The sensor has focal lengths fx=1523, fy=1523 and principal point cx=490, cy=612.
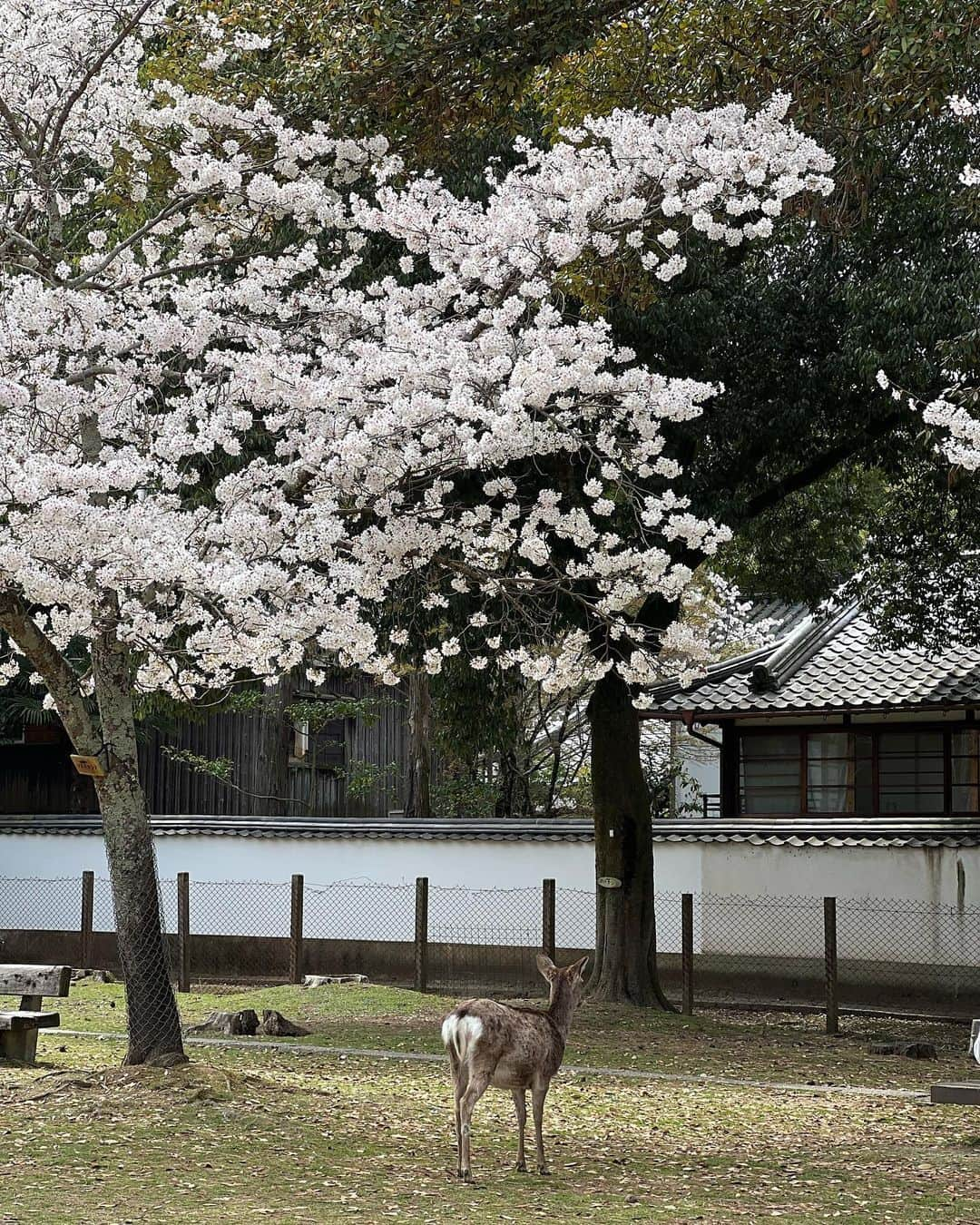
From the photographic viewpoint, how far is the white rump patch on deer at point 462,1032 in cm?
730

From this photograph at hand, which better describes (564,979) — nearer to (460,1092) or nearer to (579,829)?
(460,1092)

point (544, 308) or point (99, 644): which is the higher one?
point (544, 308)

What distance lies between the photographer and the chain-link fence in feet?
54.3

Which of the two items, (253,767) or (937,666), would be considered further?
(253,767)

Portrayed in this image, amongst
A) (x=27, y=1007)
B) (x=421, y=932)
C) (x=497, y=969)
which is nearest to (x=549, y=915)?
(x=421, y=932)

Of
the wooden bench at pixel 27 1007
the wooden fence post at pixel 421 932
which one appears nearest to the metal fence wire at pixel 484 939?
the wooden fence post at pixel 421 932

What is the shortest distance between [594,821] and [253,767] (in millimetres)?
12073

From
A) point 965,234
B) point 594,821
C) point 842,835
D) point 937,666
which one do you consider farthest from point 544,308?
point 937,666

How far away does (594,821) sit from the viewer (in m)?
16.0

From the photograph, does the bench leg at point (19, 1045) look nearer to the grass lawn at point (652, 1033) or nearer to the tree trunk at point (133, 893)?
the tree trunk at point (133, 893)

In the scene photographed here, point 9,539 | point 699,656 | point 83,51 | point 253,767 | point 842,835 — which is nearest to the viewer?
point 9,539

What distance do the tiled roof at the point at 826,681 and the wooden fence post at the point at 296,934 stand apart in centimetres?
480

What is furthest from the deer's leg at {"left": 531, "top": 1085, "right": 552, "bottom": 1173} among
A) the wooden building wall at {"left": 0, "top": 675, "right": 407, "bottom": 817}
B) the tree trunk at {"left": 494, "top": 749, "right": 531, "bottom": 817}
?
the wooden building wall at {"left": 0, "top": 675, "right": 407, "bottom": 817}

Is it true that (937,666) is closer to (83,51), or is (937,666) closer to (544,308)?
(544,308)
